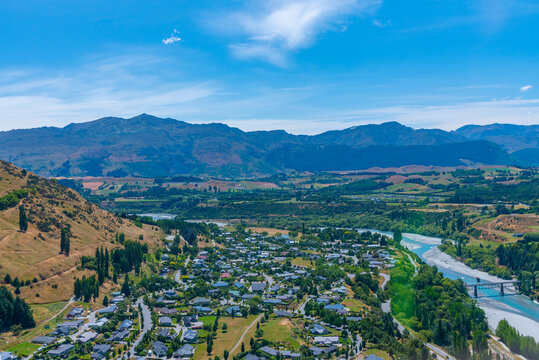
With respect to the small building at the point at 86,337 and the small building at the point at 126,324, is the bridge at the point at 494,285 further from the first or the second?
the small building at the point at 86,337

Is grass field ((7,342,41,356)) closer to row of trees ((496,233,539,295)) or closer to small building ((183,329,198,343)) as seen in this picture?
small building ((183,329,198,343))

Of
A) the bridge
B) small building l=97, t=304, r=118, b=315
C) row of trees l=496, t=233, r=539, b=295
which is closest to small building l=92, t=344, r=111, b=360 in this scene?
small building l=97, t=304, r=118, b=315

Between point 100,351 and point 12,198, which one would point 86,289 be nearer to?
point 100,351

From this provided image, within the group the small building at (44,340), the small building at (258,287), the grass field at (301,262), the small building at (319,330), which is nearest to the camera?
the small building at (44,340)

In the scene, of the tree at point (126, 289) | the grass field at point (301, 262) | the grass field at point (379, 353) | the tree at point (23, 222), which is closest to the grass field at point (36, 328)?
the tree at point (126, 289)

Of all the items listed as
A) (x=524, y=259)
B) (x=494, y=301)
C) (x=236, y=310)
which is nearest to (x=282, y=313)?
(x=236, y=310)

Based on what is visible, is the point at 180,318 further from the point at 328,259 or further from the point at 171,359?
the point at 328,259

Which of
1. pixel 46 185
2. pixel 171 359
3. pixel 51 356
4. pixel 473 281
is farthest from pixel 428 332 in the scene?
pixel 46 185
